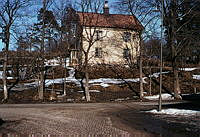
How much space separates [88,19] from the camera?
2834cm

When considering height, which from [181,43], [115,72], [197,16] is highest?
[197,16]

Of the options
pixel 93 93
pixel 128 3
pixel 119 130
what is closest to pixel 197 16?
pixel 128 3

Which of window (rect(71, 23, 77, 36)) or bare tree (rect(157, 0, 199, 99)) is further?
window (rect(71, 23, 77, 36))

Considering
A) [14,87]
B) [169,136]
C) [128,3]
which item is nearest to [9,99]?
[14,87]

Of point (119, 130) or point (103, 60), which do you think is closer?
point (119, 130)

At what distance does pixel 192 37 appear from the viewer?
2667 cm

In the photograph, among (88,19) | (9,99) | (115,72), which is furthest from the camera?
(115,72)

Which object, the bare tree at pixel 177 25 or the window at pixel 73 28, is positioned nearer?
the bare tree at pixel 177 25

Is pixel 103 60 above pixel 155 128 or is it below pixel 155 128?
above

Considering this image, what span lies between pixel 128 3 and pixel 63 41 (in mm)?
9175

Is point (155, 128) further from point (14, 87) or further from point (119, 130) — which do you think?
point (14, 87)

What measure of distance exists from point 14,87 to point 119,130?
938 inches

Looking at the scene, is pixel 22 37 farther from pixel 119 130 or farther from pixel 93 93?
pixel 119 130

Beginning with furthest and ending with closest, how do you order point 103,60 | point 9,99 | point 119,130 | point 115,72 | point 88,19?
point 103,60 → point 115,72 → point 88,19 → point 9,99 → point 119,130
